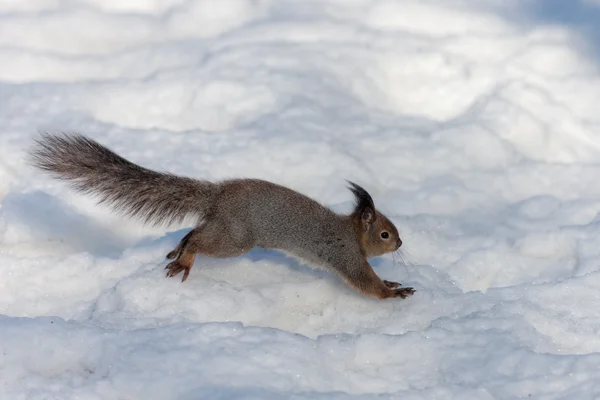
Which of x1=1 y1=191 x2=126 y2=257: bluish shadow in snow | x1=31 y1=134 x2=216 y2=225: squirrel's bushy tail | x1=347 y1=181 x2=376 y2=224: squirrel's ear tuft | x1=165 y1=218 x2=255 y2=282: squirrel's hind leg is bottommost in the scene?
x1=1 y1=191 x2=126 y2=257: bluish shadow in snow

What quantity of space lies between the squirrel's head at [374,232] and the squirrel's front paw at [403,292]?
0.30 m

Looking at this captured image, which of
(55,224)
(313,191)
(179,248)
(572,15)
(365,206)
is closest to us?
(179,248)

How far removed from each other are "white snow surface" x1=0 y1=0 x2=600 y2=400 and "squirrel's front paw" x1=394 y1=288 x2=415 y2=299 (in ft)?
0.14

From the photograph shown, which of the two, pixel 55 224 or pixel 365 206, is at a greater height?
pixel 365 206

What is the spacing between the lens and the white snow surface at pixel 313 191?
10.2ft

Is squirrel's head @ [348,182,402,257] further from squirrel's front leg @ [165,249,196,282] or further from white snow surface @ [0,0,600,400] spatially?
squirrel's front leg @ [165,249,196,282]

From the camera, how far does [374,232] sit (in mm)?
3951

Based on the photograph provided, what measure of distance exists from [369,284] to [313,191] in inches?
42.6

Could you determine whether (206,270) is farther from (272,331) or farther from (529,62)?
(529,62)


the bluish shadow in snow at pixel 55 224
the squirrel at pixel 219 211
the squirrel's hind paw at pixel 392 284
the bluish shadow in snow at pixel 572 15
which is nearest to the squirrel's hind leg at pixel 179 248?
the squirrel at pixel 219 211

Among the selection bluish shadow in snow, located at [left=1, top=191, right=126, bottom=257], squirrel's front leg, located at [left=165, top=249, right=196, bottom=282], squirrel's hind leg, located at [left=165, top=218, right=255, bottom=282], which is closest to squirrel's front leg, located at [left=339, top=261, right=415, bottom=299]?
squirrel's hind leg, located at [left=165, top=218, right=255, bottom=282]

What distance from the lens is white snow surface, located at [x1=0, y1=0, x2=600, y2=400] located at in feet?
10.2

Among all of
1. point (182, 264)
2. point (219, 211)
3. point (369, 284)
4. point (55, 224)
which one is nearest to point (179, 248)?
point (182, 264)

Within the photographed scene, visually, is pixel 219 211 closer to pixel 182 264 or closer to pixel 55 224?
pixel 182 264
